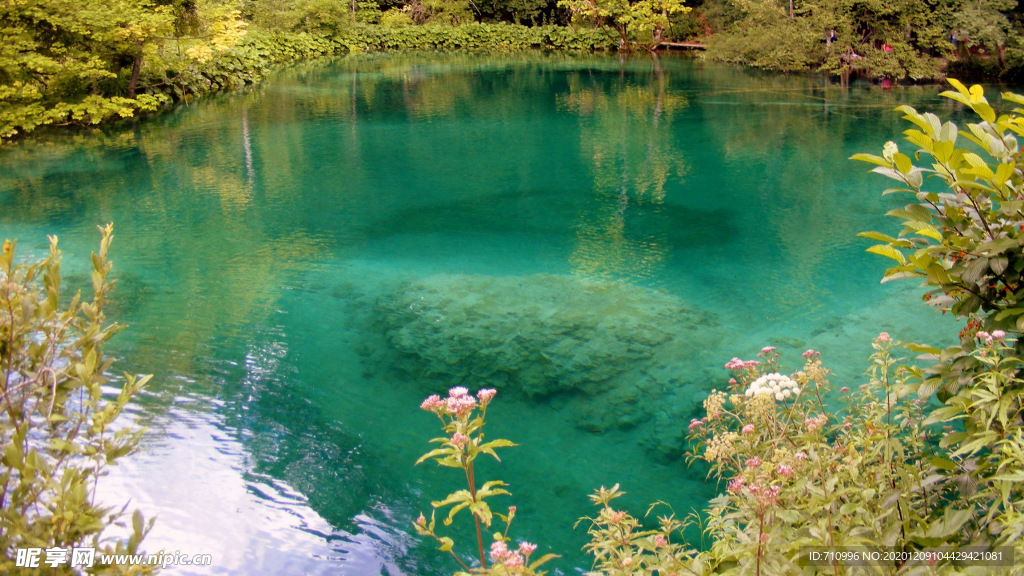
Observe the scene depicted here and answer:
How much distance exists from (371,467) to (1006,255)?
3.45m

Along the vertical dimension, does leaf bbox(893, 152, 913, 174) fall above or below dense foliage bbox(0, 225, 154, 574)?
above

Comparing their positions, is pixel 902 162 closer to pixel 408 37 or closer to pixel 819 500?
pixel 819 500

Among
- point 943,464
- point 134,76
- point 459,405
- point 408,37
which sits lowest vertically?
point 943,464

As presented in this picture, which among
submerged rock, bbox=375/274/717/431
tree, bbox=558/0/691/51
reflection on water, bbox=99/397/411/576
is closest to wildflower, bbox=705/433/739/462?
reflection on water, bbox=99/397/411/576

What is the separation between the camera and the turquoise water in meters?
4.14

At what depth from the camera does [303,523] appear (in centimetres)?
386

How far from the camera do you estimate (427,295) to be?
6652 millimetres

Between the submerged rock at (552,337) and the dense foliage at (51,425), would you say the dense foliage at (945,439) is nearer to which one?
the dense foliage at (51,425)

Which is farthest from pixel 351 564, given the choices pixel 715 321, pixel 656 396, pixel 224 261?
pixel 224 261

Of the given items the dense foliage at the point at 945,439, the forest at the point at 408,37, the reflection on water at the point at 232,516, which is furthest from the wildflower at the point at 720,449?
the forest at the point at 408,37

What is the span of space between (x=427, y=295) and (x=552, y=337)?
142 cm

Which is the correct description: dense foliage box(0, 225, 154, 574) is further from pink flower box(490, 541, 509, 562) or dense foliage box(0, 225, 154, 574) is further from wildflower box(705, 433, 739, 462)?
wildflower box(705, 433, 739, 462)

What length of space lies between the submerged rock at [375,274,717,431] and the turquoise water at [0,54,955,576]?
2 cm

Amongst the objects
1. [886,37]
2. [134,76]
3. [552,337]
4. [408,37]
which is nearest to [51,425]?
[552,337]
